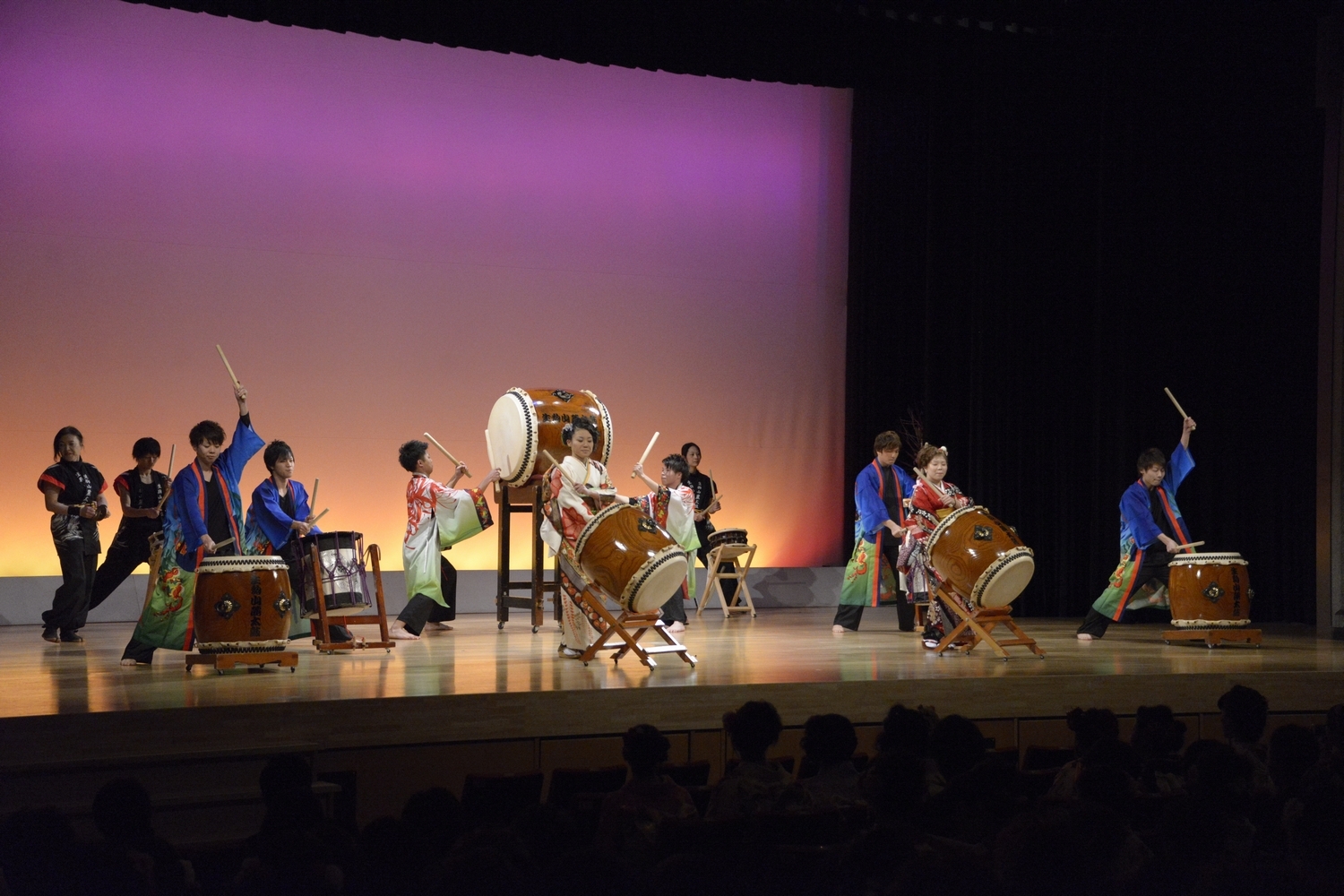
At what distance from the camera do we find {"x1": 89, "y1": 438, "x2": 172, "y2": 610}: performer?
5957 millimetres

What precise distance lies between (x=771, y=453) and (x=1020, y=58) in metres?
2.81

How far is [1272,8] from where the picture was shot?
5.82m

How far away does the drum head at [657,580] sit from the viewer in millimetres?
4438

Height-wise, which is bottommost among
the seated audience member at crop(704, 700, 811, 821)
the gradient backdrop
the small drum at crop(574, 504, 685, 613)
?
the seated audience member at crop(704, 700, 811, 821)

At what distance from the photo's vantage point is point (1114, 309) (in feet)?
23.6

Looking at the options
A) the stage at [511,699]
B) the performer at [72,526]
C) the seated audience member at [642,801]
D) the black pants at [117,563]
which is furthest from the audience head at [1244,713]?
the black pants at [117,563]

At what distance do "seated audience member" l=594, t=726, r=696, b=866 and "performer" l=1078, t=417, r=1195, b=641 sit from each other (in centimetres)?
361

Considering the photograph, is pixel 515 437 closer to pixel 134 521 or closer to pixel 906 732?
pixel 134 521

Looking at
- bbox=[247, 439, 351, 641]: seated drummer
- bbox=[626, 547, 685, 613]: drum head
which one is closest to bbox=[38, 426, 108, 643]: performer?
bbox=[247, 439, 351, 641]: seated drummer

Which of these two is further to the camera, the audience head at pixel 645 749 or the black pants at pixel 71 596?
the black pants at pixel 71 596

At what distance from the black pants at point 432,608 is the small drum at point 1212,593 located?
3295 millimetres

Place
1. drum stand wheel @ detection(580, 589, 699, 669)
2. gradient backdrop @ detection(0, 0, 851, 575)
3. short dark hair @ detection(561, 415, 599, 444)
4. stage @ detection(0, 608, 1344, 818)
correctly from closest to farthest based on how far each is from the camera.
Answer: stage @ detection(0, 608, 1344, 818), drum stand wheel @ detection(580, 589, 699, 669), short dark hair @ detection(561, 415, 599, 444), gradient backdrop @ detection(0, 0, 851, 575)

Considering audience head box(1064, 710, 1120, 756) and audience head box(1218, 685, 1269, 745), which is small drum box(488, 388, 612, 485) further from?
audience head box(1218, 685, 1269, 745)

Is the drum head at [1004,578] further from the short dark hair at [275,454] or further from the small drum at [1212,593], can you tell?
the short dark hair at [275,454]
